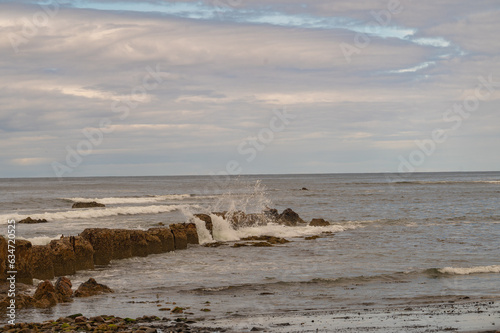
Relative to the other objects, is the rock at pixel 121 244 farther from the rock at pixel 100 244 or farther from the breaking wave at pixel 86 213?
the breaking wave at pixel 86 213

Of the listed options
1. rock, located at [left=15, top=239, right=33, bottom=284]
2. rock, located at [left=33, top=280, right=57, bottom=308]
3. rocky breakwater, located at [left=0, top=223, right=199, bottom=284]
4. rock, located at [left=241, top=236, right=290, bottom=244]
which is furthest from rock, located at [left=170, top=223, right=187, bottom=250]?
rock, located at [left=33, top=280, right=57, bottom=308]

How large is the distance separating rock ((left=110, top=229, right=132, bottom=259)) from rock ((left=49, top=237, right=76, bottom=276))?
2.91 metres

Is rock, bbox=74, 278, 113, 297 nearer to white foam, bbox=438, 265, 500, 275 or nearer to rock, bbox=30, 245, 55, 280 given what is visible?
rock, bbox=30, 245, 55, 280

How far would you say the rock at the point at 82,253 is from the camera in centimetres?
1880

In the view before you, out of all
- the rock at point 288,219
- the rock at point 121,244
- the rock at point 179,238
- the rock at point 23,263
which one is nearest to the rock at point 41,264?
the rock at point 23,263

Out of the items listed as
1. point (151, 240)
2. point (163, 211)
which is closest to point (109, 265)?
point (151, 240)

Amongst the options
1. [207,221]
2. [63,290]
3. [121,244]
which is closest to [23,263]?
[63,290]

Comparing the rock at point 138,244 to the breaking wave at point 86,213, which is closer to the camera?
the rock at point 138,244

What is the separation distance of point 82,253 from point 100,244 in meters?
1.82

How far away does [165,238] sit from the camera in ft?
78.9

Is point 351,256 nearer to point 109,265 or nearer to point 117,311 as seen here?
point 109,265

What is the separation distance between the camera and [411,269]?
62.7 ft

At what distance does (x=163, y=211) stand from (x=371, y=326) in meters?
41.0

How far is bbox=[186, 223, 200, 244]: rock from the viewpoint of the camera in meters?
26.3
